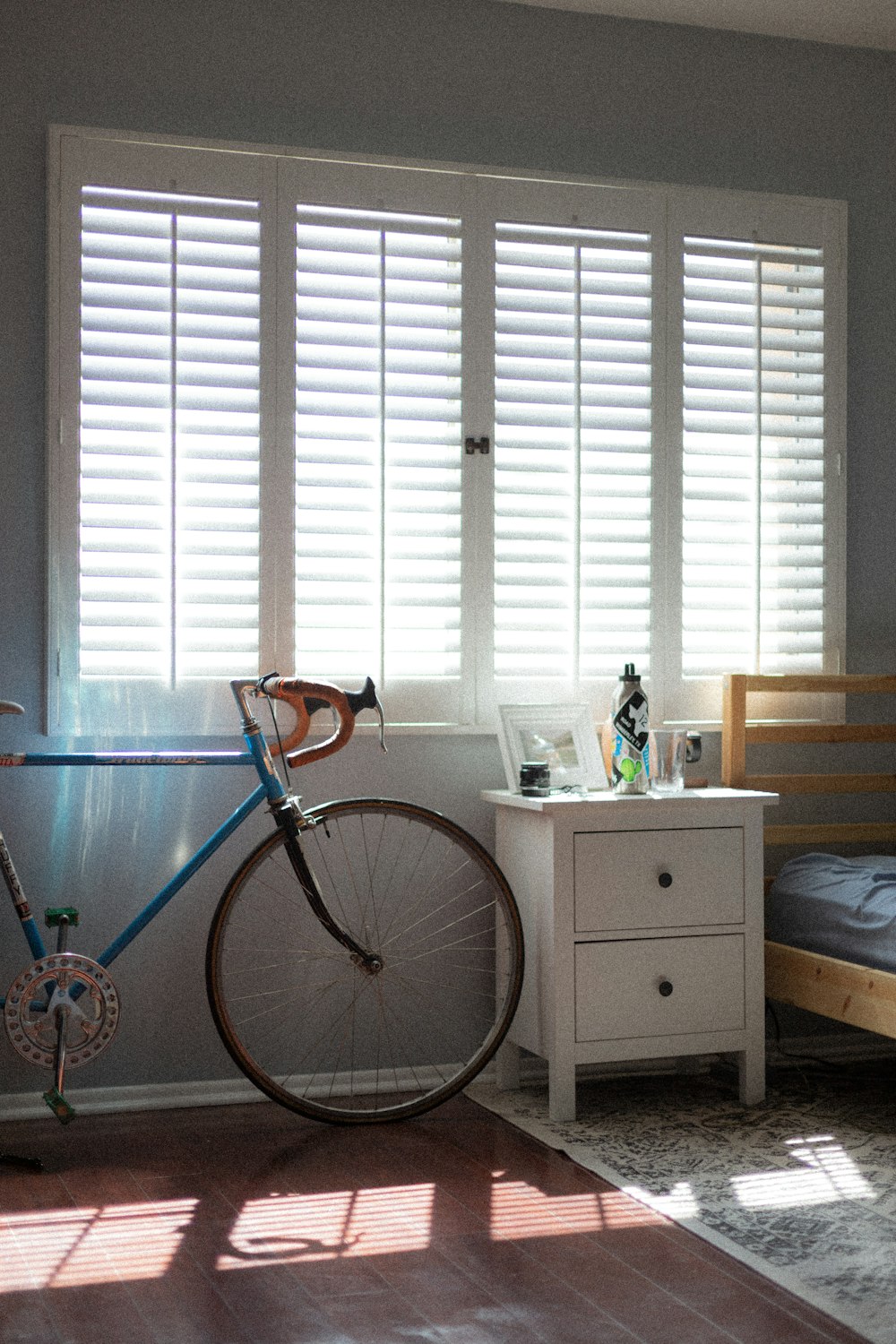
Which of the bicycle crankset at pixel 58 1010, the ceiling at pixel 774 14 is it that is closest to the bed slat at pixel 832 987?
the bicycle crankset at pixel 58 1010

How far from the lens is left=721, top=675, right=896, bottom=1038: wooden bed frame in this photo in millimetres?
3160

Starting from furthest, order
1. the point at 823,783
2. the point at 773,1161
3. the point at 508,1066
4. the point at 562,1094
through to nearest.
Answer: the point at 823,783, the point at 508,1066, the point at 562,1094, the point at 773,1161

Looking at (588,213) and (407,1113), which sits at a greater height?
(588,213)

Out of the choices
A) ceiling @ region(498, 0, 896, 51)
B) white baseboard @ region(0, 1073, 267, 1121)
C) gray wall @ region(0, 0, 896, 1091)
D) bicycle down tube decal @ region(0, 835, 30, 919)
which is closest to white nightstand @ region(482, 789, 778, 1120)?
gray wall @ region(0, 0, 896, 1091)

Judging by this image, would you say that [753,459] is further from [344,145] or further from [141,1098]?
[141,1098]

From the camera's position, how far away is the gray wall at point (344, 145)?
3.13 meters

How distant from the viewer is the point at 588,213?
347 centimetres

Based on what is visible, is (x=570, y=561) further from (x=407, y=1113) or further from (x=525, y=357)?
(x=407, y=1113)

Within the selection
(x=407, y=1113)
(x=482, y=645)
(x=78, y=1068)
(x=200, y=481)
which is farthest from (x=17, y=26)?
(x=407, y=1113)

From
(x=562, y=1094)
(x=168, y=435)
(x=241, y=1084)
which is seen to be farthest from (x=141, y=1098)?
(x=168, y=435)

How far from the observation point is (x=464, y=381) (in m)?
3.38

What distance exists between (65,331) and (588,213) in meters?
1.27

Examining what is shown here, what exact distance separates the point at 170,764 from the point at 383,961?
25.2 inches

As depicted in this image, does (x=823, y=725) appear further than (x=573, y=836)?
Yes
